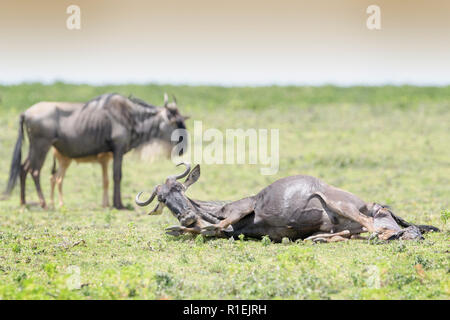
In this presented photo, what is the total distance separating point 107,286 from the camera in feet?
22.4

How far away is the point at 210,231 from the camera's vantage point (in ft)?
30.7

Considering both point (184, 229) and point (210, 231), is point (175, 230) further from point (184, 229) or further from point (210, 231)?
point (210, 231)

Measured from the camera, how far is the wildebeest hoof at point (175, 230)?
9.32 meters

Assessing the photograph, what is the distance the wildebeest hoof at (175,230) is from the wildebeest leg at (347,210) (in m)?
2.00

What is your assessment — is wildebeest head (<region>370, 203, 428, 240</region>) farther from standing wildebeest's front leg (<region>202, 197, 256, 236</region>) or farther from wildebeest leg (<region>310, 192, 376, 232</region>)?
standing wildebeest's front leg (<region>202, 197, 256, 236</region>)

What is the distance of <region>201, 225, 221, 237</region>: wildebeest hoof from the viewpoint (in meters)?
9.30

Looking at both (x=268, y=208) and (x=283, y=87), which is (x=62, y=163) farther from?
(x=283, y=87)

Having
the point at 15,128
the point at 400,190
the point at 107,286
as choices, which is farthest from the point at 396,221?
the point at 15,128

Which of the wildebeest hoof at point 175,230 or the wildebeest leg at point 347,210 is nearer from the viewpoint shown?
the wildebeest leg at point 347,210
